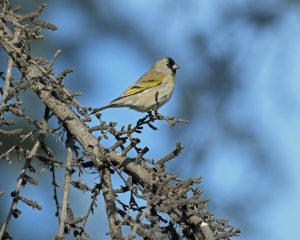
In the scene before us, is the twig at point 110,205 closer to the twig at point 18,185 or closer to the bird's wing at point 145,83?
the twig at point 18,185

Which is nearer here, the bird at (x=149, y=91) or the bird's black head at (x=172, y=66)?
the bird at (x=149, y=91)

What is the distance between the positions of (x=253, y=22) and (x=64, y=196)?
48.3ft

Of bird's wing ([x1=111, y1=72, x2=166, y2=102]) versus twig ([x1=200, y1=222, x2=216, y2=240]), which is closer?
twig ([x1=200, y1=222, x2=216, y2=240])

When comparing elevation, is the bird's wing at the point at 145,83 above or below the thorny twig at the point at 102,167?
above

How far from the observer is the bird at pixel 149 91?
666 centimetres

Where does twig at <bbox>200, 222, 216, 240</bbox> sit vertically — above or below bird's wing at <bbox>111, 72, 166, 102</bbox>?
below

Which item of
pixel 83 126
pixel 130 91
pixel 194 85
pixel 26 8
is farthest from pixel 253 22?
pixel 83 126

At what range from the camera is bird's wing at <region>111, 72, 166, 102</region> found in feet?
22.9

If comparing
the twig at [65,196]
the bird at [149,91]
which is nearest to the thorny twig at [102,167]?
the twig at [65,196]

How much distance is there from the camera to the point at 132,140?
3133 mm

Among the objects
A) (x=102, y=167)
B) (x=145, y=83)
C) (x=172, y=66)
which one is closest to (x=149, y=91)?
(x=145, y=83)

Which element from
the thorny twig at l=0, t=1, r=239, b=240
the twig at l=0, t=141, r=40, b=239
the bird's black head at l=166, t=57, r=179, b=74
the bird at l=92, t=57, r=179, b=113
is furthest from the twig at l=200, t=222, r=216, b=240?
the bird's black head at l=166, t=57, r=179, b=74

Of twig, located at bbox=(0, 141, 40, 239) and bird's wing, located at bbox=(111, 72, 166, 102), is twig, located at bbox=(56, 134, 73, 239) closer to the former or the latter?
twig, located at bbox=(0, 141, 40, 239)

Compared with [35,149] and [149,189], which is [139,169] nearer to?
[149,189]
